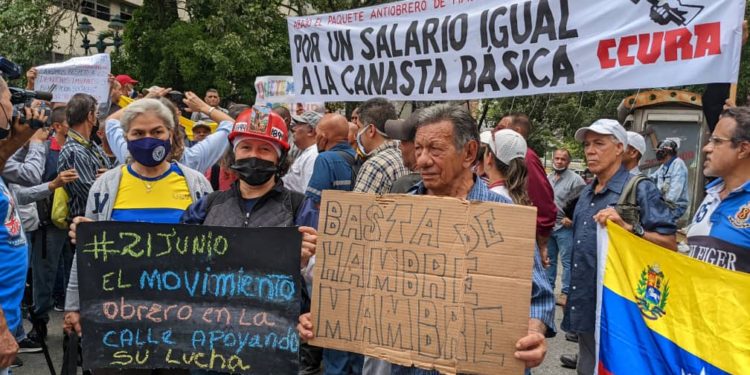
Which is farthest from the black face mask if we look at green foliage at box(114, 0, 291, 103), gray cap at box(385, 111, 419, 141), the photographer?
green foliage at box(114, 0, 291, 103)

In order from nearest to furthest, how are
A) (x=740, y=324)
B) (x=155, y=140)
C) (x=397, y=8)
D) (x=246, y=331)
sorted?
(x=740, y=324)
(x=246, y=331)
(x=155, y=140)
(x=397, y=8)

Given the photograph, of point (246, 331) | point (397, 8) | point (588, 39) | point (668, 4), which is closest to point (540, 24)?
point (588, 39)

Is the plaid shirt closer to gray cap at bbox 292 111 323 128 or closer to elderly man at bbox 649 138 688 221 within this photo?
gray cap at bbox 292 111 323 128

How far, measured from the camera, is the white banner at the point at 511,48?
3578mm

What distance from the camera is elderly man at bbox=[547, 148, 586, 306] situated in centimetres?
763

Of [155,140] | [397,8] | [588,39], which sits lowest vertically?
[155,140]

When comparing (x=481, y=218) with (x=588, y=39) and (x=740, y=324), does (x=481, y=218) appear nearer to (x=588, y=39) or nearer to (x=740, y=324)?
(x=740, y=324)

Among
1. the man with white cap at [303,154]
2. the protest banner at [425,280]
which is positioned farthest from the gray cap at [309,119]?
the protest banner at [425,280]

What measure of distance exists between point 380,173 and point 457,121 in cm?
193

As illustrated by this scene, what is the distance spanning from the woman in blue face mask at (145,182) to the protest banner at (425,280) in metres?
1.14

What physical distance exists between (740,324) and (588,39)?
2146 mm

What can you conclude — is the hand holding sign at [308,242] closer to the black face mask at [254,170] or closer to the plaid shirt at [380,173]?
the black face mask at [254,170]

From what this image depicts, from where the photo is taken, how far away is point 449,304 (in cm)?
234

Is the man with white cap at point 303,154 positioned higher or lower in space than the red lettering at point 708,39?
lower
